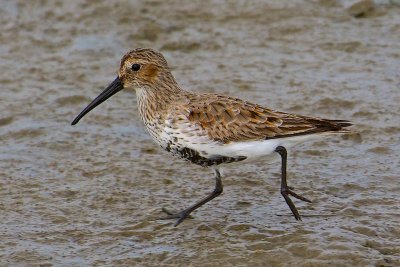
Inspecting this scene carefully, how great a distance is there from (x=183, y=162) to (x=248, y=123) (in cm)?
166

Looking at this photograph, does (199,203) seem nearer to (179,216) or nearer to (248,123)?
(179,216)

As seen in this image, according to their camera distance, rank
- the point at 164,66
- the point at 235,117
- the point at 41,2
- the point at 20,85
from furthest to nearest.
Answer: the point at 41,2, the point at 20,85, the point at 164,66, the point at 235,117

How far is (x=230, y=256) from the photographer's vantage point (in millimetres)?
6727

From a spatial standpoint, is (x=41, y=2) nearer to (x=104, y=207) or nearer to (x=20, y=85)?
(x=20, y=85)

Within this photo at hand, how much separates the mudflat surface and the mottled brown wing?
0.50m

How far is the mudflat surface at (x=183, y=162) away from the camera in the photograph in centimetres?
699

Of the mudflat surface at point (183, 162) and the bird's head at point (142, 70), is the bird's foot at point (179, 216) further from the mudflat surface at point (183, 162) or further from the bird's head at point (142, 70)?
the bird's head at point (142, 70)

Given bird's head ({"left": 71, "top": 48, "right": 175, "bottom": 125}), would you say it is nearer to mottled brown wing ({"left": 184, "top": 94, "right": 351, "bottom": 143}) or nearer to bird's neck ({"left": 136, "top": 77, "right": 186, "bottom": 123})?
bird's neck ({"left": 136, "top": 77, "right": 186, "bottom": 123})

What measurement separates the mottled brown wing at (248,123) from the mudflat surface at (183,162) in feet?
1.63

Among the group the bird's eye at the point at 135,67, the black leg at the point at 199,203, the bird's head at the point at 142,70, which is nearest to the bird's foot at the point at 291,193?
the black leg at the point at 199,203

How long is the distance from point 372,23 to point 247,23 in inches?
63.3

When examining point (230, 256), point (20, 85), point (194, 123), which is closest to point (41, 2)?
point (20, 85)

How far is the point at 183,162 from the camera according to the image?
8.70m

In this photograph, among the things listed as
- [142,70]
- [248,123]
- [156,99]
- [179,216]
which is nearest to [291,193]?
[248,123]
